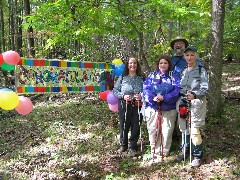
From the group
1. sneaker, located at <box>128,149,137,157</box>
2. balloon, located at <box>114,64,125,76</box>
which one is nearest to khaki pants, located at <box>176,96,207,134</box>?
sneaker, located at <box>128,149,137,157</box>

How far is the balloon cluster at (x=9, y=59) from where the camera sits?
6.03 metres

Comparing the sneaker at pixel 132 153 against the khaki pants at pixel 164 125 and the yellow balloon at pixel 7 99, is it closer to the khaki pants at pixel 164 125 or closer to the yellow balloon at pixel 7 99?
the khaki pants at pixel 164 125

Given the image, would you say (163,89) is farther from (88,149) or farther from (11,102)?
(11,102)

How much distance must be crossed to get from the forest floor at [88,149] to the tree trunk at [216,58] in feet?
A: 1.33

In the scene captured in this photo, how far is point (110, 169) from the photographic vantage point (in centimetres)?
564

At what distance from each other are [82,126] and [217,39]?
4.56m

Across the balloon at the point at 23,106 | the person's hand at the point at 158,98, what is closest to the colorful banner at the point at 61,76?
the balloon at the point at 23,106

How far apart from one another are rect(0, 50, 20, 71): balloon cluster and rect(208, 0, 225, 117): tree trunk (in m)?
4.86

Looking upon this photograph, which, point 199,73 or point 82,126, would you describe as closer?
point 199,73

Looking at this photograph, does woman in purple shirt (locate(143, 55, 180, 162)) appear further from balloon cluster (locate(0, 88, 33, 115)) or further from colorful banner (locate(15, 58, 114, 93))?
balloon cluster (locate(0, 88, 33, 115))

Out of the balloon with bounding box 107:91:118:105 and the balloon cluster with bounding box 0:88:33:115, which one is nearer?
the balloon cluster with bounding box 0:88:33:115

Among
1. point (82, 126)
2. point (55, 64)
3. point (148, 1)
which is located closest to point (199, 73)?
point (148, 1)

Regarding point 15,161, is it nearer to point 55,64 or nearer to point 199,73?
point 55,64

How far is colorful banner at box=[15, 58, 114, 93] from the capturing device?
6.59 metres
